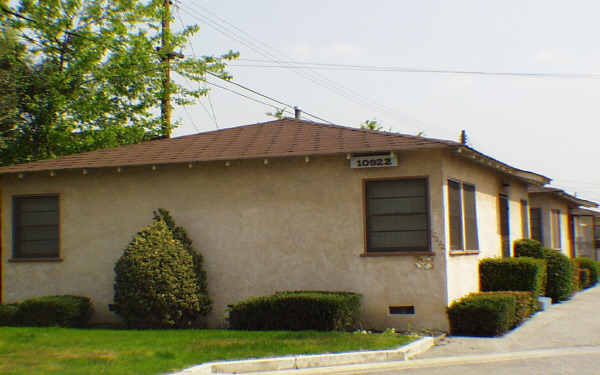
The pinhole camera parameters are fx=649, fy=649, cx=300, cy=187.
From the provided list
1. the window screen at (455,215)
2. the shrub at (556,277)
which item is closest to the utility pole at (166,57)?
the window screen at (455,215)

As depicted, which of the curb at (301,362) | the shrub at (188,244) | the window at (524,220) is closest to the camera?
the curb at (301,362)

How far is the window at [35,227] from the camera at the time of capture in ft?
49.2

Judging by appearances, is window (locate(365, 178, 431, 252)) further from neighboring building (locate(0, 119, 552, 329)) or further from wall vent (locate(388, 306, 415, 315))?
wall vent (locate(388, 306, 415, 315))

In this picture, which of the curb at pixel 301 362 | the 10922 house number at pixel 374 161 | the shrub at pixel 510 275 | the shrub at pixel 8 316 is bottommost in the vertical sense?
the curb at pixel 301 362

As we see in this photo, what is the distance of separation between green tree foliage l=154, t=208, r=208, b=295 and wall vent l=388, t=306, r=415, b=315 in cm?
387

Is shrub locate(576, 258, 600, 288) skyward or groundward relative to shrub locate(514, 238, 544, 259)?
groundward

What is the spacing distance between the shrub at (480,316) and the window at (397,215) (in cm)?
130

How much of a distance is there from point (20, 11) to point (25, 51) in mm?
2344

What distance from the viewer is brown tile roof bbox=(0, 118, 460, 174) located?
12.6m

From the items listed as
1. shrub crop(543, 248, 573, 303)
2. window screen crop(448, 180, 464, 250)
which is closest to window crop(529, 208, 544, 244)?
shrub crop(543, 248, 573, 303)

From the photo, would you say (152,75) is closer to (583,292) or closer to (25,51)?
(25,51)

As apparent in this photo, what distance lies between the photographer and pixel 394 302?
12.4 metres

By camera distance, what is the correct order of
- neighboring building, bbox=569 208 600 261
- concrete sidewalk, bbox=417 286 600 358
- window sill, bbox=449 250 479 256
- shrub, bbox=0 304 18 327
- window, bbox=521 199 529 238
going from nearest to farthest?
concrete sidewalk, bbox=417 286 600 358 < window sill, bbox=449 250 479 256 < shrub, bbox=0 304 18 327 < window, bbox=521 199 529 238 < neighboring building, bbox=569 208 600 261

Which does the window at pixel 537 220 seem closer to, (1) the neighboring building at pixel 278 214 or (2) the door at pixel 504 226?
(2) the door at pixel 504 226
